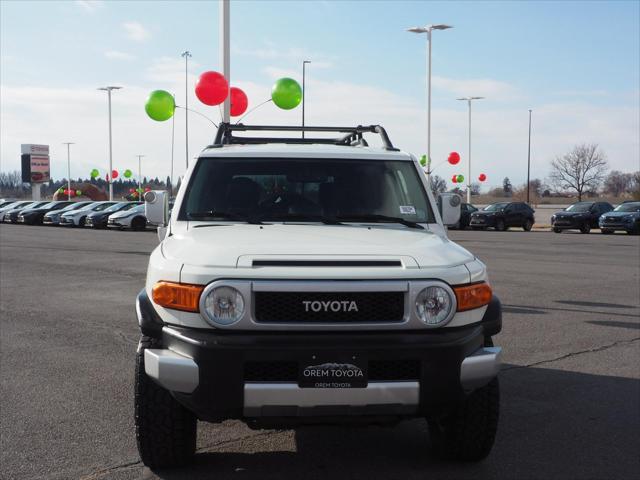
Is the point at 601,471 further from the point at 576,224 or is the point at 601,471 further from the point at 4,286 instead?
the point at 576,224

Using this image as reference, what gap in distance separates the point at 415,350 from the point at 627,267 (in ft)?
47.3

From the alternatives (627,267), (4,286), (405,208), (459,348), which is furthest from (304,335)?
(627,267)

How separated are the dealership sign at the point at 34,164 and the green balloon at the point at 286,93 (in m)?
64.8

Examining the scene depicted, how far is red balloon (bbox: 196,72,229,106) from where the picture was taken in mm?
15258

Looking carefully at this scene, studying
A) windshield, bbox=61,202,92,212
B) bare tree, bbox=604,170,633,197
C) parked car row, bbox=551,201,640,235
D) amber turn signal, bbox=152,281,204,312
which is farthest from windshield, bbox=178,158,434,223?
bare tree, bbox=604,170,633,197

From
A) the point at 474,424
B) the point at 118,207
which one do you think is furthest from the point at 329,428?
the point at 118,207

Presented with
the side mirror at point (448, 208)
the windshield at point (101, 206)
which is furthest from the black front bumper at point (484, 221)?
the side mirror at point (448, 208)

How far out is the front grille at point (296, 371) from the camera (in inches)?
145

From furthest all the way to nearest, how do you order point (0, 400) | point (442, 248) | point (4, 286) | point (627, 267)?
point (627, 267)
point (4, 286)
point (0, 400)
point (442, 248)

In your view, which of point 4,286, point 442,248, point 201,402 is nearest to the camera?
point 201,402

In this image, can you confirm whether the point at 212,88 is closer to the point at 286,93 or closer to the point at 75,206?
the point at 286,93

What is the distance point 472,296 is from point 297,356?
0.98 metres

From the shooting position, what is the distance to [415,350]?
3.71 meters

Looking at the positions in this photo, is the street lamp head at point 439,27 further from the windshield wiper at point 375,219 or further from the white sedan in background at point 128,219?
the windshield wiper at point 375,219
